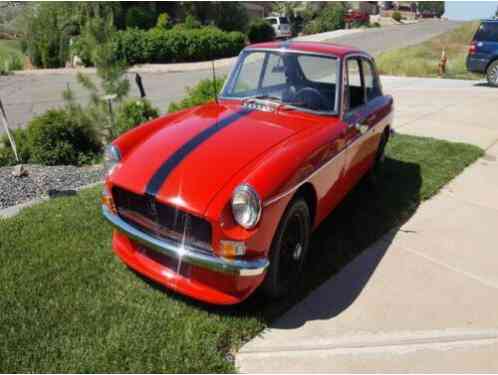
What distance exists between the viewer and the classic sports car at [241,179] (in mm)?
2607

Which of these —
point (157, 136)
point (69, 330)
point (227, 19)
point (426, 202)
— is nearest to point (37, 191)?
point (157, 136)

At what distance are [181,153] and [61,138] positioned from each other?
3548 mm

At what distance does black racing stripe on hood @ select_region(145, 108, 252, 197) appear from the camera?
9.07 feet

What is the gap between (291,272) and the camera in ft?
10.5

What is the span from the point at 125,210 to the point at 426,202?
11.5 feet

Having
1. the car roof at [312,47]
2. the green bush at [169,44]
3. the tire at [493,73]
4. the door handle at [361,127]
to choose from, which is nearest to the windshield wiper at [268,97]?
the car roof at [312,47]

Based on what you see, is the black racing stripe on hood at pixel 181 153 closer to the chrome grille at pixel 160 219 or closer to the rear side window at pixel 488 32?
the chrome grille at pixel 160 219

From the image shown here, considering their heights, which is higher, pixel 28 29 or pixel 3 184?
pixel 28 29

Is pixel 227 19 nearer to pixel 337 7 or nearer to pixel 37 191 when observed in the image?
pixel 337 7

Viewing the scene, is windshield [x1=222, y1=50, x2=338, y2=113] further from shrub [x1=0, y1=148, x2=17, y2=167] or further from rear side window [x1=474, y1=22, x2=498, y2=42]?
rear side window [x1=474, y1=22, x2=498, y2=42]

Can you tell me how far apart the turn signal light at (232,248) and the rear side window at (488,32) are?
1343 cm

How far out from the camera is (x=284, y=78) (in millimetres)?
4188

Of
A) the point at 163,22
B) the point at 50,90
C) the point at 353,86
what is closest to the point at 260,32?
the point at 163,22

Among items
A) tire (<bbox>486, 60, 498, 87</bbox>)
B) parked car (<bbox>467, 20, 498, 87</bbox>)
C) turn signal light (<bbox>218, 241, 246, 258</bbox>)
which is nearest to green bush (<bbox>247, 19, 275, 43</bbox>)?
parked car (<bbox>467, 20, 498, 87</bbox>)
